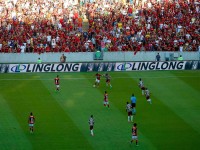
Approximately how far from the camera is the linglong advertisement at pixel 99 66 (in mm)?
58719

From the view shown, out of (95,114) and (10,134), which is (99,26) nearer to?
(95,114)

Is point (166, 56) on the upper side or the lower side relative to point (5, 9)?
lower

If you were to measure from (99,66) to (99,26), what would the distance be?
642 cm

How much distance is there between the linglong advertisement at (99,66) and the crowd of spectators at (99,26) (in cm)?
271

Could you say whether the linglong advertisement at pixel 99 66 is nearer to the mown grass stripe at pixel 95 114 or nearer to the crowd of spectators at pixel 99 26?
the crowd of spectators at pixel 99 26

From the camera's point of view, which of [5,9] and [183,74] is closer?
[183,74]

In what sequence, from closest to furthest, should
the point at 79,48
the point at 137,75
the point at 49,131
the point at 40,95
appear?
the point at 49,131 < the point at 40,95 < the point at 137,75 < the point at 79,48

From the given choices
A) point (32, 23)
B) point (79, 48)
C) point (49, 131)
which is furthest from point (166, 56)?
point (49, 131)

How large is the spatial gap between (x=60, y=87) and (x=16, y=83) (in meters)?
4.09

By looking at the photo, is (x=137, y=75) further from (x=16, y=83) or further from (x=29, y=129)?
(x=29, y=129)

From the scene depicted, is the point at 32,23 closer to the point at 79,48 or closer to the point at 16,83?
the point at 79,48

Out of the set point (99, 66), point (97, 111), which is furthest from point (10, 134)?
point (99, 66)

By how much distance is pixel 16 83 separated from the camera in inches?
2160

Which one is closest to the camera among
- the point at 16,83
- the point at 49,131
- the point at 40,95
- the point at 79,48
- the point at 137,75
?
the point at 49,131
